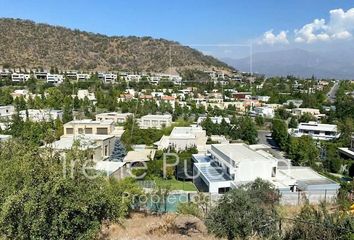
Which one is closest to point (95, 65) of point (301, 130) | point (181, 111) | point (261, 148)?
point (181, 111)

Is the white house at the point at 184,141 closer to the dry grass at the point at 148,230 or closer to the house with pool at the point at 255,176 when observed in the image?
the house with pool at the point at 255,176

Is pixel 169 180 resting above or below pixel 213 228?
below

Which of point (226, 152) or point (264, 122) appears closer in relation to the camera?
point (226, 152)

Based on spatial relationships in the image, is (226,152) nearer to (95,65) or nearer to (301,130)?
(301,130)

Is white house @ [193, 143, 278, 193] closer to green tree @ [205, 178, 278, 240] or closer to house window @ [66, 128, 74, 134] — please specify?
green tree @ [205, 178, 278, 240]

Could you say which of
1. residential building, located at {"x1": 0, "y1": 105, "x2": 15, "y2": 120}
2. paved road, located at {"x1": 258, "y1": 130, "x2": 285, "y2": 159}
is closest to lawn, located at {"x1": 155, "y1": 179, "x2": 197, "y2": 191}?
paved road, located at {"x1": 258, "y1": 130, "x2": 285, "y2": 159}

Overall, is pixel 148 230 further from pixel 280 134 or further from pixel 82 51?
pixel 82 51

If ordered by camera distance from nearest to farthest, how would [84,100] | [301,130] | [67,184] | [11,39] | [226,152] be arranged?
[67,184]
[226,152]
[301,130]
[84,100]
[11,39]
